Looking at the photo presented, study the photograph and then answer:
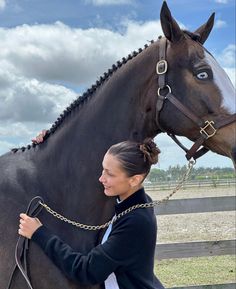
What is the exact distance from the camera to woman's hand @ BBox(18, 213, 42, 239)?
259cm

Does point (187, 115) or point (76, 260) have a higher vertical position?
point (187, 115)

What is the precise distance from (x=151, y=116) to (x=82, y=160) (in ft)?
1.62

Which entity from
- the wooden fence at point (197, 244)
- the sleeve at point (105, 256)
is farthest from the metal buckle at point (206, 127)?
the wooden fence at point (197, 244)

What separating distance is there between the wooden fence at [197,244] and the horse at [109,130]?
3244 millimetres

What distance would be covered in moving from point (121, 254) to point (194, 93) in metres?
0.99

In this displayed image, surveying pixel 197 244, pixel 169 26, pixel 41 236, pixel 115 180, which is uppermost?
pixel 169 26

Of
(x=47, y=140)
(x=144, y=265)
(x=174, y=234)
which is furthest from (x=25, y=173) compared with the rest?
(x=174, y=234)

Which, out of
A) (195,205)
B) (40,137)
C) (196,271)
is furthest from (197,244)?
(40,137)

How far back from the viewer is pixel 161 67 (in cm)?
275

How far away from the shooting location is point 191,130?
2719 millimetres

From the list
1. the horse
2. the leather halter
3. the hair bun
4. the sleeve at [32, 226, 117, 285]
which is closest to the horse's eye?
the horse

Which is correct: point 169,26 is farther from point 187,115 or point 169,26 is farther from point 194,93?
point 187,115

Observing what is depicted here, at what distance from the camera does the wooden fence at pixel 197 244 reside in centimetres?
581

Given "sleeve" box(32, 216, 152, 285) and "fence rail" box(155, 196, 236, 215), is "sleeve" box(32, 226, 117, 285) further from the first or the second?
"fence rail" box(155, 196, 236, 215)
